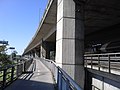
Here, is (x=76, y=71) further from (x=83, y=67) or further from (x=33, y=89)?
(x=33, y=89)

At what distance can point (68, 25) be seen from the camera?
1647cm

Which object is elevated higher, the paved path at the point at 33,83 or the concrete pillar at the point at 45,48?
the concrete pillar at the point at 45,48

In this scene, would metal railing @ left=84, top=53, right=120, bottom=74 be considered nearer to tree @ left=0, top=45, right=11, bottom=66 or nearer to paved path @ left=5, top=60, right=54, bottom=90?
paved path @ left=5, top=60, right=54, bottom=90

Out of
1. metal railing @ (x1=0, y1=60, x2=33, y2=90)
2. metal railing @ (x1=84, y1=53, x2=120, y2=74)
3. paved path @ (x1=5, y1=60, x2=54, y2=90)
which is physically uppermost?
metal railing @ (x1=84, y1=53, x2=120, y2=74)

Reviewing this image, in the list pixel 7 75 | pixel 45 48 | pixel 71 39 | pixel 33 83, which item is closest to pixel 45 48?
pixel 45 48

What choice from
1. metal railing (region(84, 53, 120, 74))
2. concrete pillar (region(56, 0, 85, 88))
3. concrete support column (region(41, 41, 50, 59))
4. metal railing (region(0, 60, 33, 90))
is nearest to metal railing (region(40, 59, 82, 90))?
metal railing (region(0, 60, 33, 90))

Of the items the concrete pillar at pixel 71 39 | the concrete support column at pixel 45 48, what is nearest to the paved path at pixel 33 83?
the concrete pillar at pixel 71 39

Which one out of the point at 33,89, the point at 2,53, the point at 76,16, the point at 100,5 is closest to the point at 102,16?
the point at 100,5

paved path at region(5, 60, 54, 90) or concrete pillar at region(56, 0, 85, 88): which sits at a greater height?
concrete pillar at region(56, 0, 85, 88)

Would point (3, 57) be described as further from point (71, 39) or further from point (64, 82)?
point (64, 82)

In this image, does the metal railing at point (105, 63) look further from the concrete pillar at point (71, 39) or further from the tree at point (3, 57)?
the tree at point (3, 57)

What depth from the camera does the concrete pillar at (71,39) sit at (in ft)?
53.8

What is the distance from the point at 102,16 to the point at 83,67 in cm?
1068

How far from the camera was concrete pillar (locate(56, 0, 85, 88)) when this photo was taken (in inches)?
646
